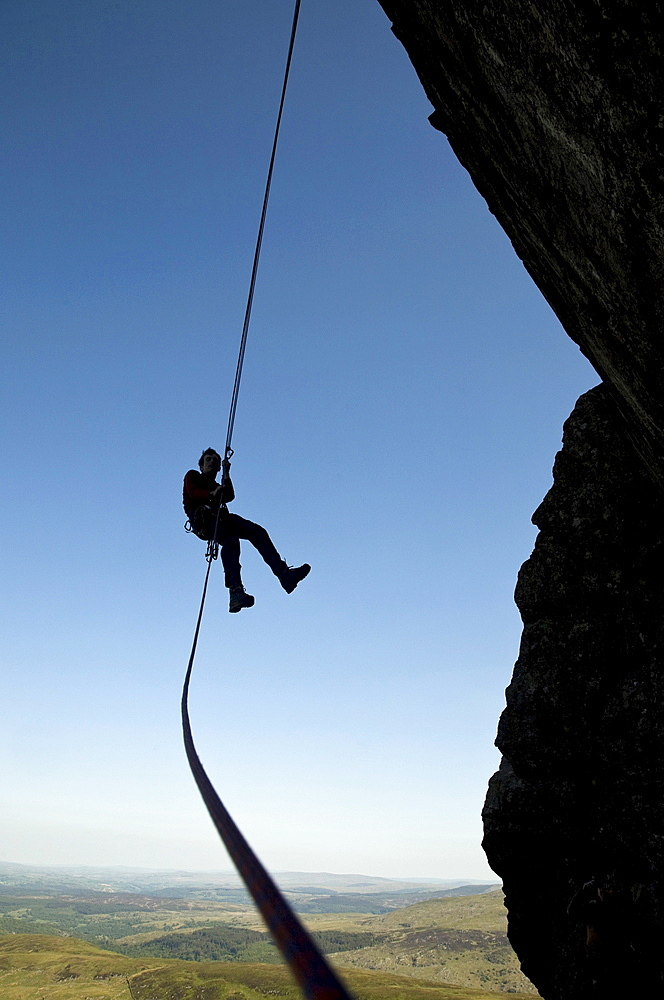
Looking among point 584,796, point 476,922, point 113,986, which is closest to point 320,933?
point 476,922

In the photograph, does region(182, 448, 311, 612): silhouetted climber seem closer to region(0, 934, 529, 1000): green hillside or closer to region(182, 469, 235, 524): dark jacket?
region(182, 469, 235, 524): dark jacket

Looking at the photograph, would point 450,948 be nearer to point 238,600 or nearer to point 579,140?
point 238,600

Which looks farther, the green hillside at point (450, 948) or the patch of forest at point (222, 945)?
the patch of forest at point (222, 945)

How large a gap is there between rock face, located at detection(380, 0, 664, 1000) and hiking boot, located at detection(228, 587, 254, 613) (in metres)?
5.00

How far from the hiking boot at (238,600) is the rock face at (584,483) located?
500cm

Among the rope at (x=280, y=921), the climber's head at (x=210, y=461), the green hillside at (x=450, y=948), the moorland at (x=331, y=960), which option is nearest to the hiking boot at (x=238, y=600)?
the climber's head at (x=210, y=461)

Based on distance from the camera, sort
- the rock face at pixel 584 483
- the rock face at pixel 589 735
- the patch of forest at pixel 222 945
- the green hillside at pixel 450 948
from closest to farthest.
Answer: the rock face at pixel 584 483, the rock face at pixel 589 735, the green hillside at pixel 450 948, the patch of forest at pixel 222 945

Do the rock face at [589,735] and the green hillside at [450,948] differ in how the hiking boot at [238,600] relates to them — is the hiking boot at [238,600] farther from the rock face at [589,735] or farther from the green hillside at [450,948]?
the green hillside at [450,948]

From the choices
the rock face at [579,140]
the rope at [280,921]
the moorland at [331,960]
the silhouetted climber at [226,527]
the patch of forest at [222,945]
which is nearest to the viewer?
the rope at [280,921]

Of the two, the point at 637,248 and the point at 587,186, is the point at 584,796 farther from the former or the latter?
the point at 587,186

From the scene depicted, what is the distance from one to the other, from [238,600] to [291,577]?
3.67 ft

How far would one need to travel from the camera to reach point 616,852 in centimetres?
712

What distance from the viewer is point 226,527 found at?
11.7 m

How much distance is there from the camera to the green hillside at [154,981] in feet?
303
